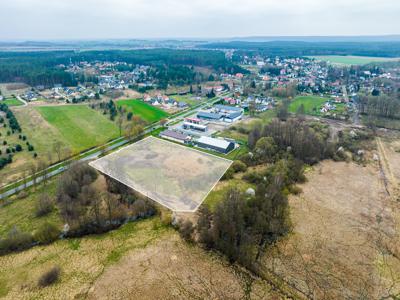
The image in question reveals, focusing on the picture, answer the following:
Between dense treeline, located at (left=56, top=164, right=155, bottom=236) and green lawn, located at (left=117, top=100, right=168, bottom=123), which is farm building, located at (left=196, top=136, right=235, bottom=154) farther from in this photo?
green lawn, located at (left=117, top=100, right=168, bottom=123)

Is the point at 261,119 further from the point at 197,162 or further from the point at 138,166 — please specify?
the point at 138,166

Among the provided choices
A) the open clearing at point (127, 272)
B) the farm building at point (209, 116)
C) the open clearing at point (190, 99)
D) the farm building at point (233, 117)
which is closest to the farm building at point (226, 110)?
the farm building at point (233, 117)

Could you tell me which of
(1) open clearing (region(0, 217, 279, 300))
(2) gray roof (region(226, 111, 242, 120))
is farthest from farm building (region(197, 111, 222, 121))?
(1) open clearing (region(0, 217, 279, 300))

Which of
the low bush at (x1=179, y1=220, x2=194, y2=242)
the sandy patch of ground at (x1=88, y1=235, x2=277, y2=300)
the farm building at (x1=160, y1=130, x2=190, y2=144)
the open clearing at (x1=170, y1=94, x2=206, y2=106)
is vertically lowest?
the sandy patch of ground at (x1=88, y1=235, x2=277, y2=300)

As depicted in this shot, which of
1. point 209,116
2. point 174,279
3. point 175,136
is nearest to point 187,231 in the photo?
point 174,279

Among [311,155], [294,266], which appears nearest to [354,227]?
[294,266]

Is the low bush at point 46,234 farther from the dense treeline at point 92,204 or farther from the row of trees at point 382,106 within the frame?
the row of trees at point 382,106
